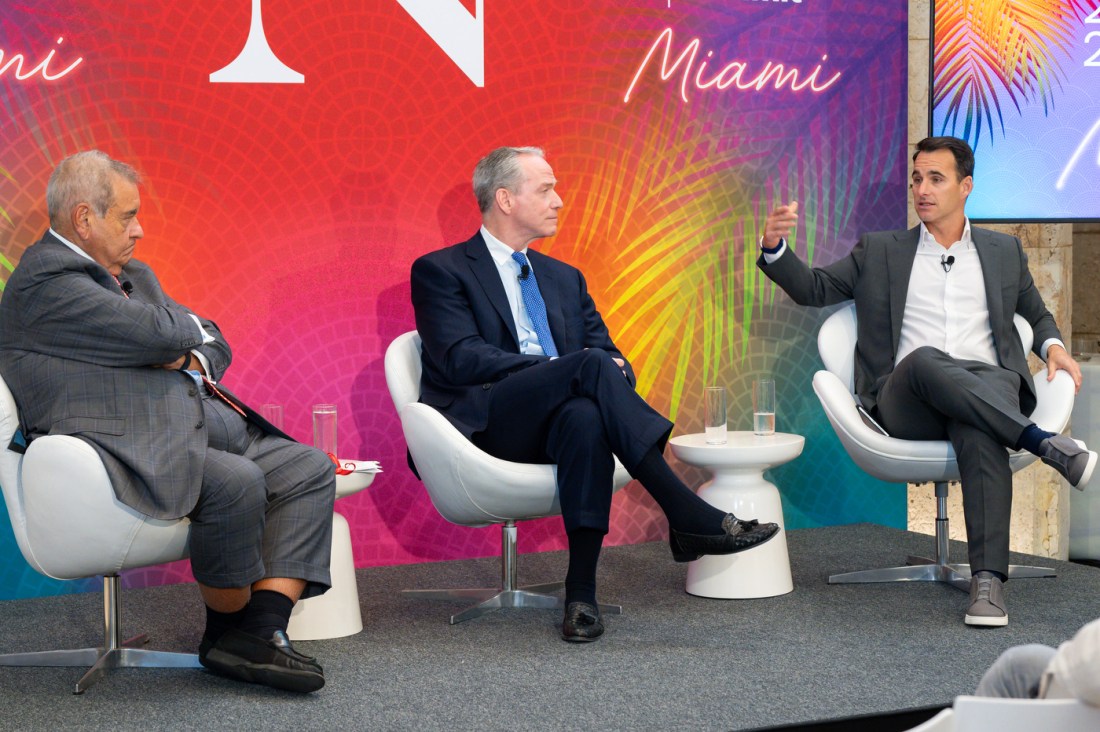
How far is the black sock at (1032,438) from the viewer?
3.57 meters

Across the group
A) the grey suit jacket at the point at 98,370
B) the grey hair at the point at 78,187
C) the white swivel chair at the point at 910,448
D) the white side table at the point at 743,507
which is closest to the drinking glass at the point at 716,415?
the white side table at the point at 743,507

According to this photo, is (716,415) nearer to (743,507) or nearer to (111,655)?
(743,507)

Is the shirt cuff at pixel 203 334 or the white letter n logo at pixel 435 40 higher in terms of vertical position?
the white letter n logo at pixel 435 40

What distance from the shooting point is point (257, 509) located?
2.96 meters

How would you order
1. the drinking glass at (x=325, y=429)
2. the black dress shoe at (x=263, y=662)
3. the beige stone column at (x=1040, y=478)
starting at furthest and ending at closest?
the beige stone column at (x=1040, y=478)
the drinking glass at (x=325, y=429)
the black dress shoe at (x=263, y=662)

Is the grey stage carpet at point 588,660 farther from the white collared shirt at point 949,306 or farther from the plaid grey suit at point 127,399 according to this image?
the white collared shirt at point 949,306

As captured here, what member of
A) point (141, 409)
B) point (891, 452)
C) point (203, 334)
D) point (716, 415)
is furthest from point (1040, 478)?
point (141, 409)

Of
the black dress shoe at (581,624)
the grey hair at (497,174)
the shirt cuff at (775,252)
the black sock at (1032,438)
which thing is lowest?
the black dress shoe at (581,624)

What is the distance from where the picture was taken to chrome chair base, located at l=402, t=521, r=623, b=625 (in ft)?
11.9

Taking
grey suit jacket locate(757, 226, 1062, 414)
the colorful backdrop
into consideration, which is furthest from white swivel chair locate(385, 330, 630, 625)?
the colorful backdrop

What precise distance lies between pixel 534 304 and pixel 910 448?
1.28m

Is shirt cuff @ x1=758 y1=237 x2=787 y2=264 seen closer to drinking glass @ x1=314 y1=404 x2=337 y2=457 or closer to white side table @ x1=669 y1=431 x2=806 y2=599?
white side table @ x1=669 y1=431 x2=806 y2=599

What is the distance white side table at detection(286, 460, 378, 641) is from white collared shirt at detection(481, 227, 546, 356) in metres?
0.71

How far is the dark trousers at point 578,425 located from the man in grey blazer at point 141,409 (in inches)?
28.0
